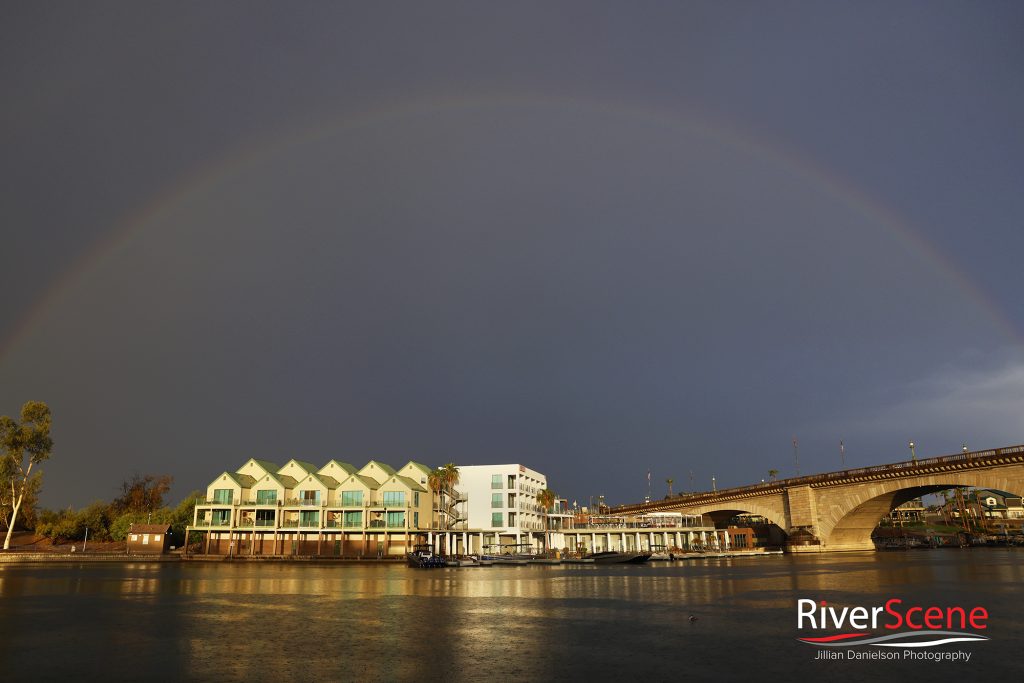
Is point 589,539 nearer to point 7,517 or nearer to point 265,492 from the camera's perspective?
point 265,492

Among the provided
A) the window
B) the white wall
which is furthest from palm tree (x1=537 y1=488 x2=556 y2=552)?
the window

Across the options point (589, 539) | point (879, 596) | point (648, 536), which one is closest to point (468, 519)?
point (589, 539)

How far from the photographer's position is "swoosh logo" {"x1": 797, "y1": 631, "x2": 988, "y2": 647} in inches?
995

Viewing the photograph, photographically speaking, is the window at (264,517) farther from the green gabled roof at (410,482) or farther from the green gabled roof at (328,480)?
the green gabled roof at (410,482)

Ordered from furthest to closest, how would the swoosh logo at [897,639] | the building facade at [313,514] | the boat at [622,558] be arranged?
the building facade at [313,514] → the boat at [622,558] → the swoosh logo at [897,639]

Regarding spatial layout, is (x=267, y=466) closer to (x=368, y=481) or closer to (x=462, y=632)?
(x=368, y=481)

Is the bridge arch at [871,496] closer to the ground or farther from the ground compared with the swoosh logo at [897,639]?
farther from the ground

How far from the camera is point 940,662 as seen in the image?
22.2 meters

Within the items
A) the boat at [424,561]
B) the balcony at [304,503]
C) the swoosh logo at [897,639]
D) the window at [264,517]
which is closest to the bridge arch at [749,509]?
the boat at [424,561]

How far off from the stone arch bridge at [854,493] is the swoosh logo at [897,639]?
253 feet

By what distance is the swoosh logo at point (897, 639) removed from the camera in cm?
2528

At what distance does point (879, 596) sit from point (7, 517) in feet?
472

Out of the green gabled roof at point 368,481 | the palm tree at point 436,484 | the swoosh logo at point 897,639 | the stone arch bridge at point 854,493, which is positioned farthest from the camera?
the palm tree at point 436,484

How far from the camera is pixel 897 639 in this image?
1032 inches
